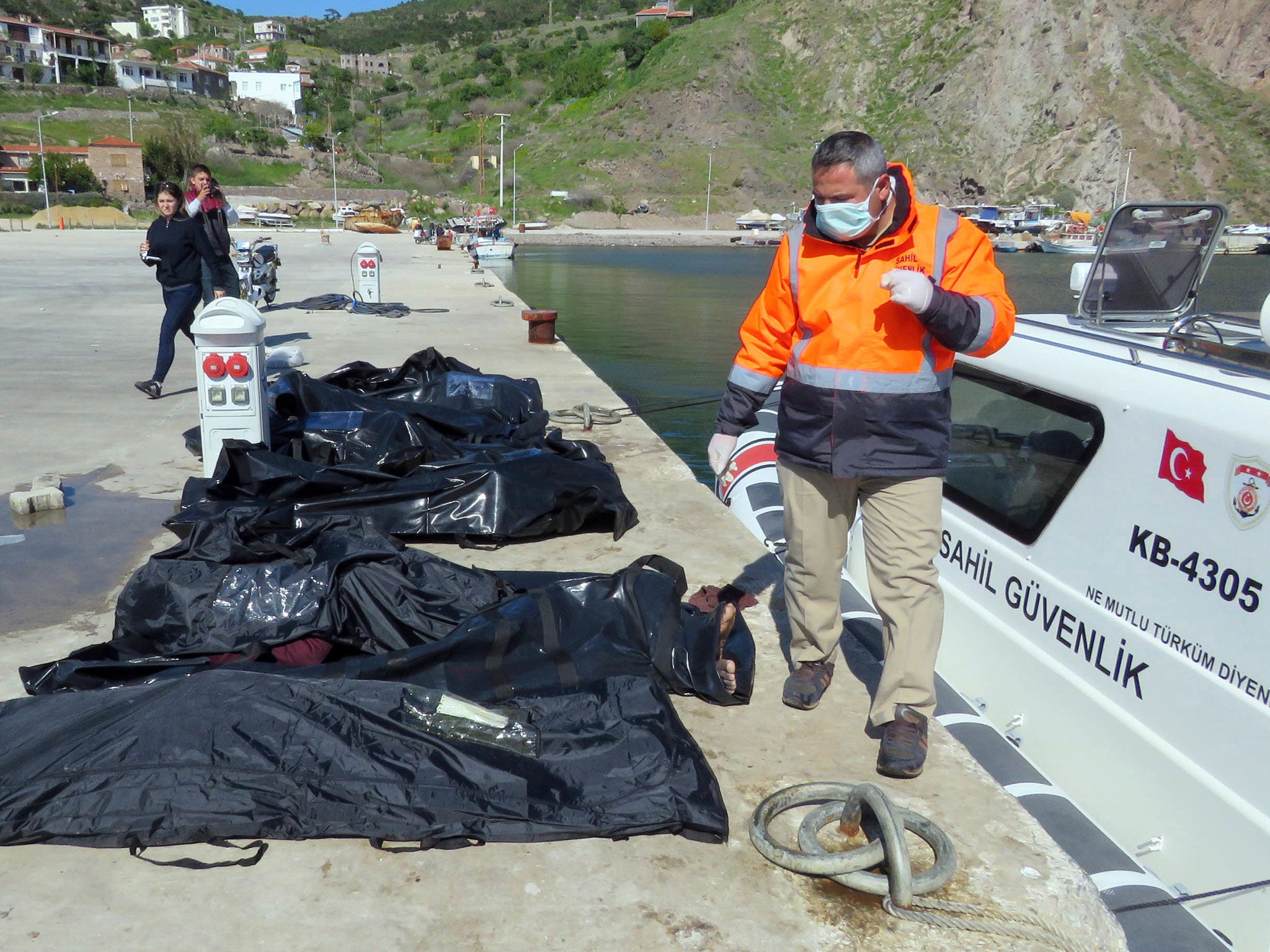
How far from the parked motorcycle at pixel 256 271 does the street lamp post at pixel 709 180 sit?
8524cm

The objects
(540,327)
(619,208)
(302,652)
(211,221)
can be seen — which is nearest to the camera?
(302,652)

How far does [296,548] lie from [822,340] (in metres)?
2.50

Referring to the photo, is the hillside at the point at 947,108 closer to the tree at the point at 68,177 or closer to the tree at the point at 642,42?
the tree at the point at 642,42

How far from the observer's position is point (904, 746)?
3213 millimetres

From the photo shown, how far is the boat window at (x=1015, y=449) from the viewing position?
4.00 meters

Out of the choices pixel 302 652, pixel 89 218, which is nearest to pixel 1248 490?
pixel 302 652

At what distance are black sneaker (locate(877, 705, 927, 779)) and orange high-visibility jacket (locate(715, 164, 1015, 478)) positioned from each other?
80cm

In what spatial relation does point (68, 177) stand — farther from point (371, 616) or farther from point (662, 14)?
point (662, 14)

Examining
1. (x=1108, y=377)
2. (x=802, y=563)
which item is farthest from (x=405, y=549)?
(x=1108, y=377)

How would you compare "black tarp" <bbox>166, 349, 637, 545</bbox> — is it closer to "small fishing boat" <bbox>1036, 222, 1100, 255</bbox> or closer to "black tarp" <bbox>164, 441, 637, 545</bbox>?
"black tarp" <bbox>164, 441, 637, 545</bbox>

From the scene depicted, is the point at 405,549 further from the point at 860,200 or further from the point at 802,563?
the point at 860,200

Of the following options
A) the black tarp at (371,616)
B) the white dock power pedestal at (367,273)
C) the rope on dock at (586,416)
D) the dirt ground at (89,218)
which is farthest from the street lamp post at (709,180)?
the black tarp at (371,616)

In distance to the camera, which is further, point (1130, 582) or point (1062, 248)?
point (1062, 248)

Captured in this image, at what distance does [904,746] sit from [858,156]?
6.04 feet
